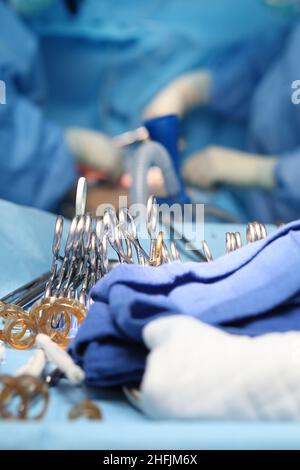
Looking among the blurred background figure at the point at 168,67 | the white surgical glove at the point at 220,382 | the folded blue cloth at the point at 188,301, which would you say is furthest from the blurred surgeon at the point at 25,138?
the white surgical glove at the point at 220,382

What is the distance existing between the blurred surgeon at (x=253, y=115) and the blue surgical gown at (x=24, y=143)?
355mm

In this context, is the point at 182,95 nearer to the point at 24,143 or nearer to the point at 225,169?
the point at 225,169

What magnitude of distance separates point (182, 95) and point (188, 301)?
5.00 ft

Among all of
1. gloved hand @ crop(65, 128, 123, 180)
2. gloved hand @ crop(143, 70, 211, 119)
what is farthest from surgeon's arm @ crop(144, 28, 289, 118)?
gloved hand @ crop(65, 128, 123, 180)

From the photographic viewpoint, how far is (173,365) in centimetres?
45

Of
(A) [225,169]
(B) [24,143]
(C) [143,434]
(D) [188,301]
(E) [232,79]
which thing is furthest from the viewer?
(E) [232,79]

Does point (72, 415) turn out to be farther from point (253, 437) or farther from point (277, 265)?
point (277, 265)

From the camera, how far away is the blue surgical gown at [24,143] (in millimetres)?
1699

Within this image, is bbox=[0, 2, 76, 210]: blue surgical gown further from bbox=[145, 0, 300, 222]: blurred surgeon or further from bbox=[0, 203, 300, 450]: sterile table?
bbox=[0, 203, 300, 450]: sterile table

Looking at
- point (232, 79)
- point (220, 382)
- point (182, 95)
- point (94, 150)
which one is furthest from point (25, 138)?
point (220, 382)

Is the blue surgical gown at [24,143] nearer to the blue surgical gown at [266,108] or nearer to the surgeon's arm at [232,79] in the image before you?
the surgeon's arm at [232,79]

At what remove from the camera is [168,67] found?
2131 mm

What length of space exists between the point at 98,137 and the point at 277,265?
4.74 ft

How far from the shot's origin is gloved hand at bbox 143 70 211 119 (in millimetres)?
1989
